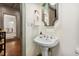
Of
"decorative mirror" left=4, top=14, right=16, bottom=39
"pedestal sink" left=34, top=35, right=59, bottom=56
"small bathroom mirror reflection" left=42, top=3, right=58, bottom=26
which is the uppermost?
"small bathroom mirror reflection" left=42, top=3, right=58, bottom=26

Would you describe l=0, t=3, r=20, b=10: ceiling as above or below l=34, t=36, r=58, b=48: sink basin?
above

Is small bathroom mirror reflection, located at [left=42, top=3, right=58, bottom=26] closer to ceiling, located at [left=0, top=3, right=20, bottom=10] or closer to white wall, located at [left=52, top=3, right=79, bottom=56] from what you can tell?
white wall, located at [left=52, top=3, right=79, bottom=56]

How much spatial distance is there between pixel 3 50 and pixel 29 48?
0.31 meters

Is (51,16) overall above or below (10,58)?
above

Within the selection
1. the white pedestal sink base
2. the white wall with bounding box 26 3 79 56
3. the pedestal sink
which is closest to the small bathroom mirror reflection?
the white wall with bounding box 26 3 79 56

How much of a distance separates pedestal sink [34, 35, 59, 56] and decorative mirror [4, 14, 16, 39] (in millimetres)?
292

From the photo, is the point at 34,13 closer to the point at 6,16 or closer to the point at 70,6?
the point at 6,16

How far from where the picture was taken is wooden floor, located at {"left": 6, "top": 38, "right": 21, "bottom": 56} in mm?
1541

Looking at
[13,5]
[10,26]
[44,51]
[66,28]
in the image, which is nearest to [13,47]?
[10,26]

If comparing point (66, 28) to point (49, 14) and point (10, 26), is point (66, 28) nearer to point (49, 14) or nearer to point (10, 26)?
point (49, 14)

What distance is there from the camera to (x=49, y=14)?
1562mm

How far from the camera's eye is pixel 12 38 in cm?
154

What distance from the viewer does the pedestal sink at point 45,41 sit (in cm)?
155

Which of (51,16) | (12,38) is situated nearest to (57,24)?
(51,16)
